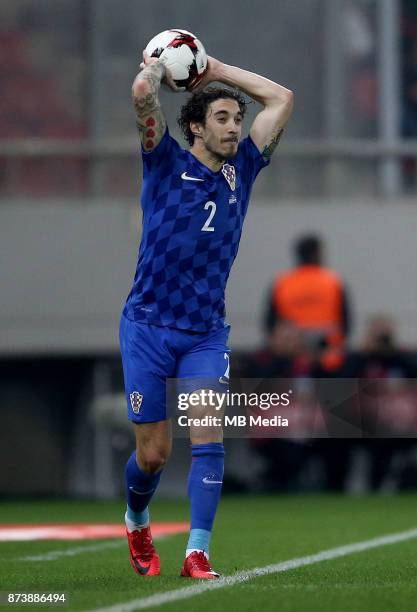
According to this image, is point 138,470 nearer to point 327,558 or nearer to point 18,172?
point 327,558

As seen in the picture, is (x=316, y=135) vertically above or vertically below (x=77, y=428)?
above

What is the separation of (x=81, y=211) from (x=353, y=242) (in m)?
2.74

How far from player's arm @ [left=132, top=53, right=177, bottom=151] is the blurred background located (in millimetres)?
9005

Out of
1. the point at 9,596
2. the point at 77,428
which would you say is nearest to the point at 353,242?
the point at 77,428

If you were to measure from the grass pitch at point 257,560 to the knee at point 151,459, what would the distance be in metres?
0.47

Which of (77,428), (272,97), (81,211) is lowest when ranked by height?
(77,428)

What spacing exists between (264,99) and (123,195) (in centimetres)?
923

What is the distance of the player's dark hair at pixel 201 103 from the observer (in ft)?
23.7

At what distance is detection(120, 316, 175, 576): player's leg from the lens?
23.1 ft

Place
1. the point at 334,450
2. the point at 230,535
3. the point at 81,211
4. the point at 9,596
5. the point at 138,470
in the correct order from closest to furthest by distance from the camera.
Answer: the point at 9,596 → the point at 138,470 → the point at 230,535 → the point at 334,450 → the point at 81,211

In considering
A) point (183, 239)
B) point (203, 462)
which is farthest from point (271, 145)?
point (203, 462)

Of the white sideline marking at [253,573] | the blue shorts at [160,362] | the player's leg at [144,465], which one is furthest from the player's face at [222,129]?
the white sideline marking at [253,573]

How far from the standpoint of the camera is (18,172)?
54.5 feet

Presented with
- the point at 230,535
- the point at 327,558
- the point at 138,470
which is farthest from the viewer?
the point at 230,535
